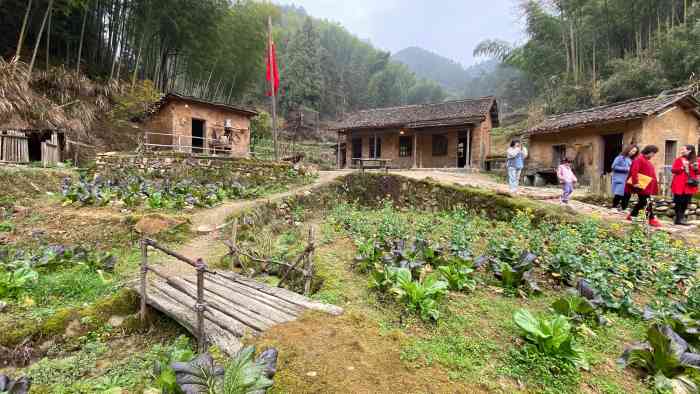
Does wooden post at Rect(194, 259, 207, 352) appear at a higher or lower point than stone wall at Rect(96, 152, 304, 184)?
lower

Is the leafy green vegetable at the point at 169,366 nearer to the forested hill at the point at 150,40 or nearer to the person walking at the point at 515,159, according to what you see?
the person walking at the point at 515,159

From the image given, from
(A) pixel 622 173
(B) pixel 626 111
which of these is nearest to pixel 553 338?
(A) pixel 622 173

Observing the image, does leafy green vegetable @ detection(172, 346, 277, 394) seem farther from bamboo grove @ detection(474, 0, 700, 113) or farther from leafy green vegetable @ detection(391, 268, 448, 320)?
bamboo grove @ detection(474, 0, 700, 113)

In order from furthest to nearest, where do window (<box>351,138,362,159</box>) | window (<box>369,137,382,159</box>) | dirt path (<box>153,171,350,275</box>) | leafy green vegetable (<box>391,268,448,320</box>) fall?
window (<box>351,138,362,159</box>) < window (<box>369,137,382,159</box>) < dirt path (<box>153,171,350,275</box>) < leafy green vegetable (<box>391,268,448,320</box>)

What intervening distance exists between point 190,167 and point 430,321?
33.6 ft

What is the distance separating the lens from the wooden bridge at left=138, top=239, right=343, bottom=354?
2.84 m

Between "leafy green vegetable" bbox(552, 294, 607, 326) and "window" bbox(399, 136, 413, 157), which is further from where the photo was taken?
"window" bbox(399, 136, 413, 157)

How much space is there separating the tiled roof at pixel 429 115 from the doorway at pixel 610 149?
6.07 meters

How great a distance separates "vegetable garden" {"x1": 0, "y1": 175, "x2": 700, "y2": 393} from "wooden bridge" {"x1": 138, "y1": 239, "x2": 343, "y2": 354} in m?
0.19

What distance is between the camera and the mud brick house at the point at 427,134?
19.1m

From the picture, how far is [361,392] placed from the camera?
2.11m

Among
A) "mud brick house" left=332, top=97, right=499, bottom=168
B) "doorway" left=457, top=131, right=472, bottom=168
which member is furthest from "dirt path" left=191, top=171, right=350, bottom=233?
"doorway" left=457, top=131, right=472, bottom=168

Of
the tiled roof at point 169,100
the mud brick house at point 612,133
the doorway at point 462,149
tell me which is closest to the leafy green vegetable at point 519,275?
the mud brick house at point 612,133

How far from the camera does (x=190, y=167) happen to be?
36.0 feet
